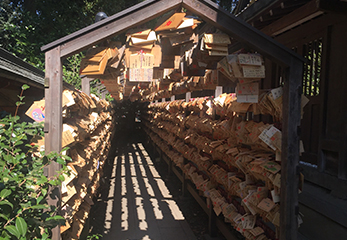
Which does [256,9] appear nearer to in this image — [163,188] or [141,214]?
[141,214]

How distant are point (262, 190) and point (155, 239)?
259 cm

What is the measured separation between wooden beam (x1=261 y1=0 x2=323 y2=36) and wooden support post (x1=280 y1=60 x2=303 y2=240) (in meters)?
0.98

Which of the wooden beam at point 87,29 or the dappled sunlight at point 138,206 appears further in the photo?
the dappled sunlight at point 138,206

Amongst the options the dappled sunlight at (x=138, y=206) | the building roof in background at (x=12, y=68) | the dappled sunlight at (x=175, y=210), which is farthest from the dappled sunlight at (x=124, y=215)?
the building roof in background at (x=12, y=68)

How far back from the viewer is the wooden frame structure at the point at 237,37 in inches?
108

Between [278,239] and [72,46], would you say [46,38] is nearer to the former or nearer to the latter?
[72,46]

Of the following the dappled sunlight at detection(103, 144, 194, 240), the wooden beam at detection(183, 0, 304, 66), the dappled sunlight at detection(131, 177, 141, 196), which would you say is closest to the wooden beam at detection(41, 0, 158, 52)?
the wooden beam at detection(183, 0, 304, 66)

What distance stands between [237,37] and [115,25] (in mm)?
1265

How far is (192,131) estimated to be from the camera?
20.3ft

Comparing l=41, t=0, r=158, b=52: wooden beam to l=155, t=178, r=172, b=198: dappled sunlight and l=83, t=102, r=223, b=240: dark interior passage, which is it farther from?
l=155, t=178, r=172, b=198: dappled sunlight

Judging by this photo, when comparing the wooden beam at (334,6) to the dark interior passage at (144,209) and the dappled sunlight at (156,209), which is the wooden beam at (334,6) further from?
the dappled sunlight at (156,209)

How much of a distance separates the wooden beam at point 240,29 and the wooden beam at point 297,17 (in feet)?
2.31

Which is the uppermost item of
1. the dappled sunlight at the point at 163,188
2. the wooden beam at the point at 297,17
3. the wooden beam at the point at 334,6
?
the wooden beam at the point at 297,17

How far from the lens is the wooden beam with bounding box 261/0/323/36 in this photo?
3.14 meters
